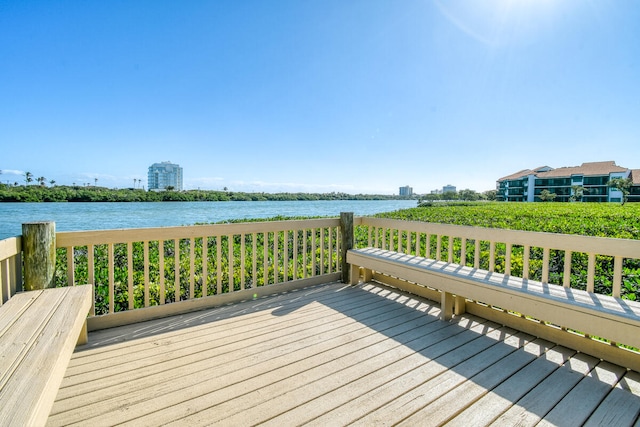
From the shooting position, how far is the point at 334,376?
74.2 inches

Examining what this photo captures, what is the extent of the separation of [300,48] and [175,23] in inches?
100

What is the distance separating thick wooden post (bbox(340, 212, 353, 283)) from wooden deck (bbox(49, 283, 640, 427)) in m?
1.22

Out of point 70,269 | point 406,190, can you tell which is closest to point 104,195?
point 70,269

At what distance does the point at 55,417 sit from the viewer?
1474 mm

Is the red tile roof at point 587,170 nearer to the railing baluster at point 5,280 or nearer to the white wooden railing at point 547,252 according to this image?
the white wooden railing at point 547,252

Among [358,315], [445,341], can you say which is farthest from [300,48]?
[445,341]

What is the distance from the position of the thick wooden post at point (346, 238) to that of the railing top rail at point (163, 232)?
0.52 metres

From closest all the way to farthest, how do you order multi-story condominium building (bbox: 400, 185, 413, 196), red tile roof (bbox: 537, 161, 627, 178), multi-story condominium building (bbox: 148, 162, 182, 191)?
multi-story condominium building (bbox: 148, 162, 182, 191) < red tile roof (bbox: 537, 161, 627, 178) < multi-story condominium building (bbox: 400, 185, 413, 196)

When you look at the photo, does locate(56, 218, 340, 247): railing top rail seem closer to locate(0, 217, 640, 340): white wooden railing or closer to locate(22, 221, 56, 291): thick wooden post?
locate(0, 217, 640, 340): white wooden railing

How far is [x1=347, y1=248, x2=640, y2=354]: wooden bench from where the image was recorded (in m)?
1.84

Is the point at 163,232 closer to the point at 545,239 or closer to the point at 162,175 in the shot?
the point at 545,239

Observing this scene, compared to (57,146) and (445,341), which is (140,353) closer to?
(445,341)

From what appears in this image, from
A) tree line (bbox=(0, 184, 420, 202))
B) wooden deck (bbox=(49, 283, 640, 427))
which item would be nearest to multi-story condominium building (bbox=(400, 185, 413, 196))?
tree line (bbox=(0, 184, 420, 202))

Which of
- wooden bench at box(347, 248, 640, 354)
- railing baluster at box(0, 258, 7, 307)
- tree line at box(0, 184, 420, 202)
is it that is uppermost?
tree line at box(0, 184, 420, 202)
